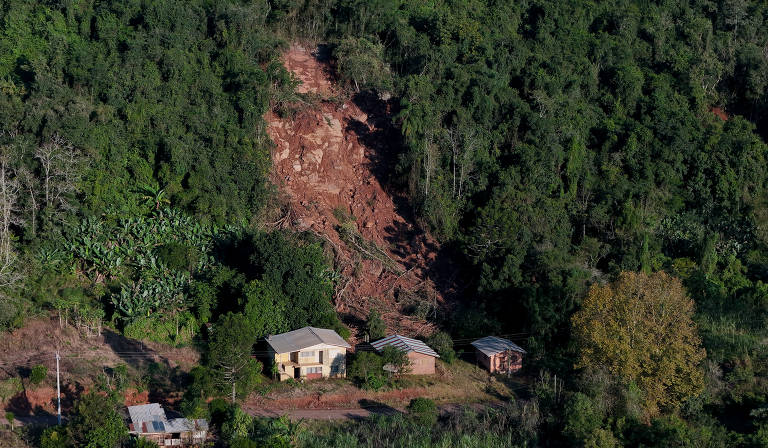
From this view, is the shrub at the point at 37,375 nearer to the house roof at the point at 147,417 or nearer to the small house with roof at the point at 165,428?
the house roof at the point at 147,417

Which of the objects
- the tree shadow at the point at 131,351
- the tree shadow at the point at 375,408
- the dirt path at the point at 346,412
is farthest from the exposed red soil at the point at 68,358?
the tree shadow at the point at 375,408

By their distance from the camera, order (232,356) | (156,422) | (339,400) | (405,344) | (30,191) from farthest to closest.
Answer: (30,191) → (405,344) → (339,400) → (232,356) → (156,422)

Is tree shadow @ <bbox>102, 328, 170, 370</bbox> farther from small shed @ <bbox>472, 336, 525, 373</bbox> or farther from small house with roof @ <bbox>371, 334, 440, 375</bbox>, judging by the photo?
small shed @ <bbox>472, 336, 525, 373</bbox>

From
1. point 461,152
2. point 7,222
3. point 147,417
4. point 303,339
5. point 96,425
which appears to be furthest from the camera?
point 461,152

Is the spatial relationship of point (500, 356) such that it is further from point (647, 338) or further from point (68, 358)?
point (68, 358)

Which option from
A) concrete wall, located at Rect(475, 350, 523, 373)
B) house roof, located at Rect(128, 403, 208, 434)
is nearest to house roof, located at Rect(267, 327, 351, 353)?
house roof, located at Rect(128, 403, 208, 434)

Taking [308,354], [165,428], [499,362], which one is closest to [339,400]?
[308,354]
